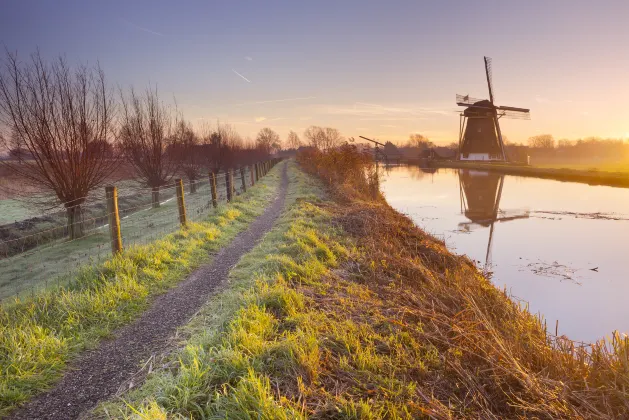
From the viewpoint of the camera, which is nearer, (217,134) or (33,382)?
(33,382)

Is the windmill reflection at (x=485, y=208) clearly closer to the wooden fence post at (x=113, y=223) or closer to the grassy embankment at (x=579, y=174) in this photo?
the grassy embankment at (x=579, y=174)

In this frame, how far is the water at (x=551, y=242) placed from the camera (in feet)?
26.5

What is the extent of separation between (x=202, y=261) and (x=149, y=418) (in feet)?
17.9

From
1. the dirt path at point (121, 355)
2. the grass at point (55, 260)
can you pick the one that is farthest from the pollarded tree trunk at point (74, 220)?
the dirt path at point (121, 355)

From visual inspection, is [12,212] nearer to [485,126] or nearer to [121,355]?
[121,355]

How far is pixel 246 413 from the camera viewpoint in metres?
2.75

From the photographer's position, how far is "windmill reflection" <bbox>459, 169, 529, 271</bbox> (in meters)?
16.2

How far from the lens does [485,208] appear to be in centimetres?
2014

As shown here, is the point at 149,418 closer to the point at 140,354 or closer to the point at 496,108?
the point at 140,354

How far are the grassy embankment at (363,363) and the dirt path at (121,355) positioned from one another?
1.26ft

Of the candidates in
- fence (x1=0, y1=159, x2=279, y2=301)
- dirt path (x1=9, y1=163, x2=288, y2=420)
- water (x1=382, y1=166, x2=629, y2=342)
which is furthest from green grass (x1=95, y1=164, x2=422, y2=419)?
water (x1=382, y1=166, x2=629, y2=342)

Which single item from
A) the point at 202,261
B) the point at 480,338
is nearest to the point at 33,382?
the point at 202,261

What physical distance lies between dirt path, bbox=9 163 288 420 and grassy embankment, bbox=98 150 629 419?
0.38 m

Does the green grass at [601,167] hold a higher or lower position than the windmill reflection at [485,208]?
higher
